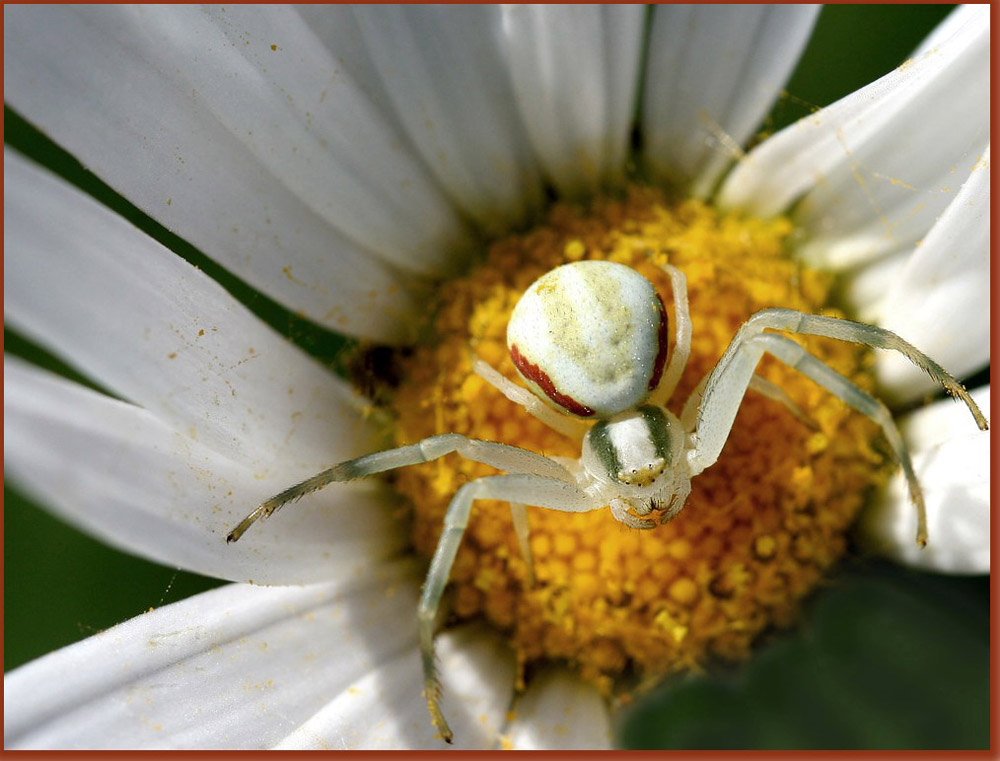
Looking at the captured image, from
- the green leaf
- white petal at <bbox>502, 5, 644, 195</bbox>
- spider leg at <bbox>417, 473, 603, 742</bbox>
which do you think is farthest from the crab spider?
white petal at <bbox>502, 5, 644, 195</bbox>

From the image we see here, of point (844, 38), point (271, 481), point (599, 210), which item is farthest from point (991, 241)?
point (271, 481)

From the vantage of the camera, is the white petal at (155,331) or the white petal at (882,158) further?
the white petal at (882,158)

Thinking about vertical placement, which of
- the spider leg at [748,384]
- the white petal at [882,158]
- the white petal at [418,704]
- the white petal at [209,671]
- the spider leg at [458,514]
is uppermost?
the white petal at [882,158]

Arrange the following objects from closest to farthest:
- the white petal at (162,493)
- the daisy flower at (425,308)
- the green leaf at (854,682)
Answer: the white petal at (162,493)
the daisy flower at (425,308)
the green leaf at (854,682)

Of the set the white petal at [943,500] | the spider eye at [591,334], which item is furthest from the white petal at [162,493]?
the white petal at [943,500]

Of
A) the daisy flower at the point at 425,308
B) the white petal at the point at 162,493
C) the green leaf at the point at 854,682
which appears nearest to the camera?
the white petal at the point at 162,493

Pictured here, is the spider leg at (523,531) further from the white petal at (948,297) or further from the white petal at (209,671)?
the white petal at (948,297)
